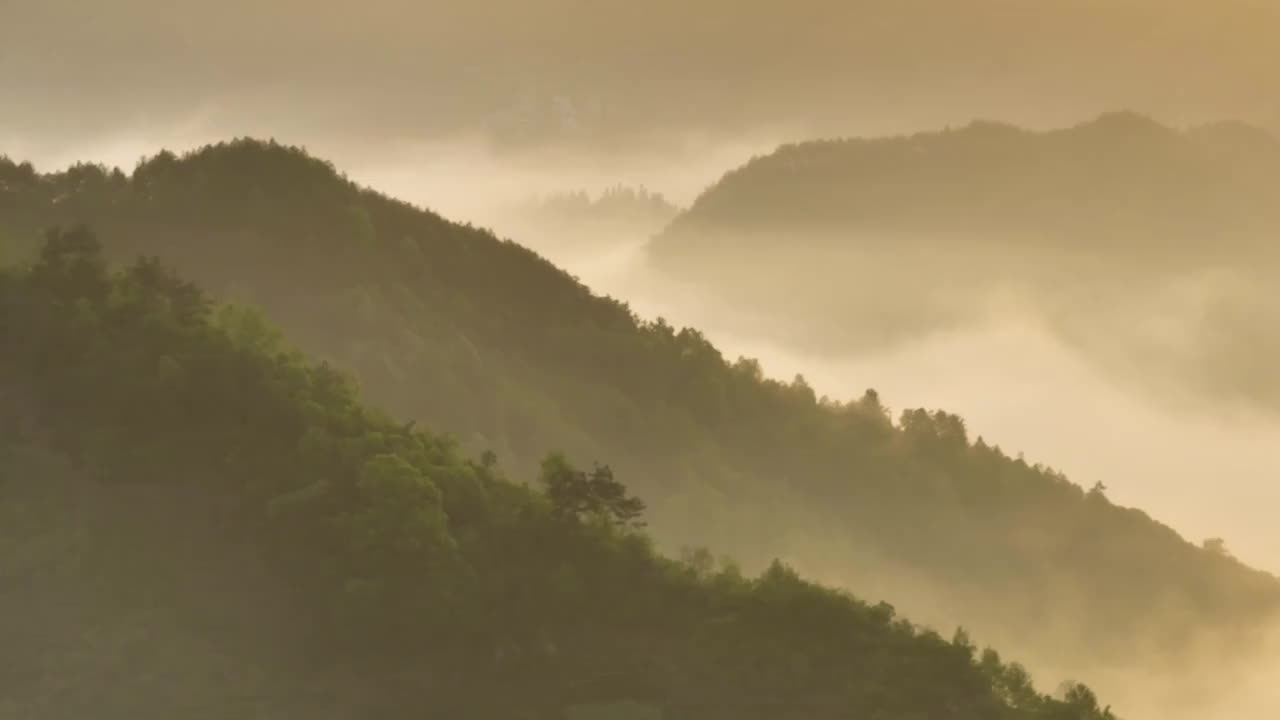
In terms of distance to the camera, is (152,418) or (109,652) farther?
(152,418)

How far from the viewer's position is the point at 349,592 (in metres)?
99.0

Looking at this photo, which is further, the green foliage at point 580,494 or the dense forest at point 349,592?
the green foliage at point 580,494

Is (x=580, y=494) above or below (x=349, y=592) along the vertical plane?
above

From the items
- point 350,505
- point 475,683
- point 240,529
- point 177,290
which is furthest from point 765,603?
point 177,290

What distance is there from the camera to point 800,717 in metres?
93.6

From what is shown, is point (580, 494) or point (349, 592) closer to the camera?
point (349, 592)

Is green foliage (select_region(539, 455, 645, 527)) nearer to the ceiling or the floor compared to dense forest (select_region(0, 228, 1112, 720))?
nearer to the ceiling

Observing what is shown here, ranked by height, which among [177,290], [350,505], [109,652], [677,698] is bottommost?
[109,652]

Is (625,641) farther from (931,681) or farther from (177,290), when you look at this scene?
(177,290)

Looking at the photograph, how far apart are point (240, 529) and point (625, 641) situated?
2776 centimetres

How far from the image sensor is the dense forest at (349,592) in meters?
94.2

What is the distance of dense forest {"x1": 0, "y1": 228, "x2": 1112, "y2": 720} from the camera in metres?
94.2

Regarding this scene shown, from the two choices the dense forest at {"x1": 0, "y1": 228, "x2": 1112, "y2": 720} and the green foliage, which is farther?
the green foliage

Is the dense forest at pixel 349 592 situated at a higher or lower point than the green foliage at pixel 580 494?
lower
